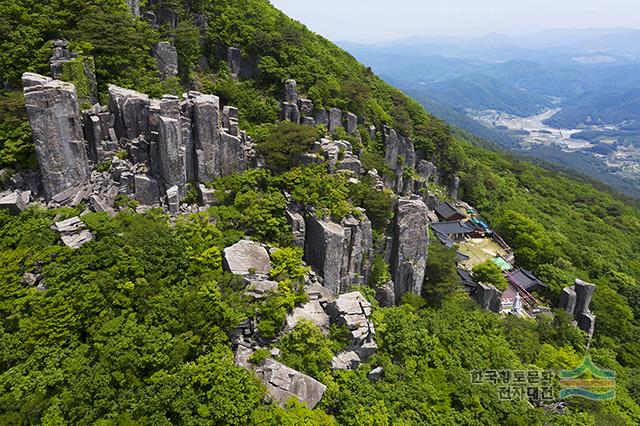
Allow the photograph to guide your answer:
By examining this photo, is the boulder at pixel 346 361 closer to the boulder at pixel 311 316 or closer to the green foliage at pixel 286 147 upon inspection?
the boulder at pixel 311 316

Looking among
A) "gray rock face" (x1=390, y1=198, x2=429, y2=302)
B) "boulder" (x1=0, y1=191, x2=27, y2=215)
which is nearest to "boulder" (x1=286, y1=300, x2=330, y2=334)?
"gray rock face" (x1=390, y1=198, x2=429, y2=302)

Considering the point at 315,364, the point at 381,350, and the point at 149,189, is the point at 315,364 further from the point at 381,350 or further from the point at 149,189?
the point at 149,189

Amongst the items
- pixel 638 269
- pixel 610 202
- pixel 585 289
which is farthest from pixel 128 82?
pixel 610 202

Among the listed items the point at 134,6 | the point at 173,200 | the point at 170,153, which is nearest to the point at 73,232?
the point at 173,200

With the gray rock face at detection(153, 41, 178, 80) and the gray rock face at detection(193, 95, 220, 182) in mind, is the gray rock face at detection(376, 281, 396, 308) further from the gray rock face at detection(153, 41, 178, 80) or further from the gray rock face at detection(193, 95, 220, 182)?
the gray rock face at detection(153, 41, 178, 80)

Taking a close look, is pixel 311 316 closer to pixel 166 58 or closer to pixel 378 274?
pixel 378 274

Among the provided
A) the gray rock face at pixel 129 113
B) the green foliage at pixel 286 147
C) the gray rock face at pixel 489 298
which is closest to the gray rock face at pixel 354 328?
the green foliage at pixel 286 147
